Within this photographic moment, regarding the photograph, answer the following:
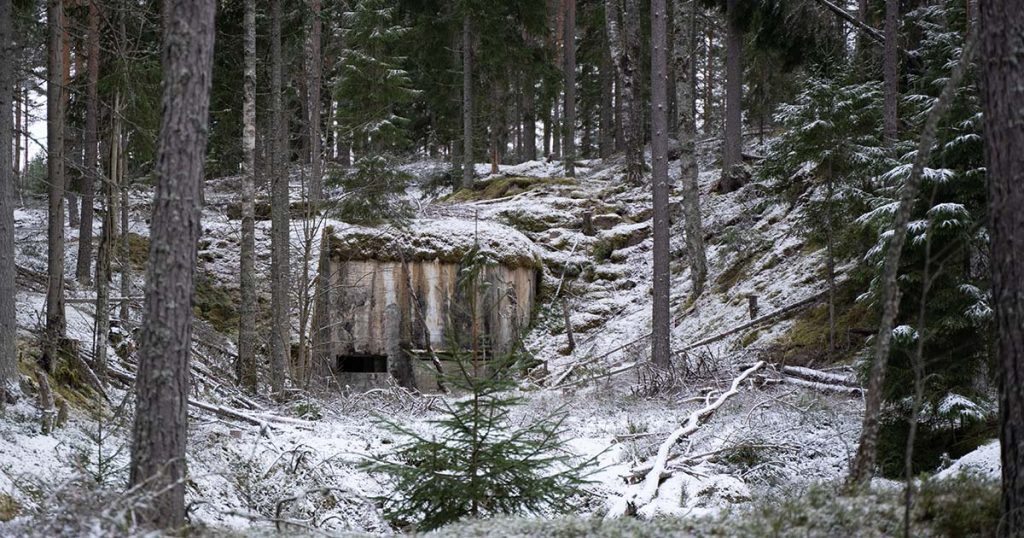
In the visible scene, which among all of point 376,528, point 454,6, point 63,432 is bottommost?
point 376,528

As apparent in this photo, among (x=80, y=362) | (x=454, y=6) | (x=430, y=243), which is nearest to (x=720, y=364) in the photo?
(x=430, y=243)

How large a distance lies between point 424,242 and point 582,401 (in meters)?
6.55

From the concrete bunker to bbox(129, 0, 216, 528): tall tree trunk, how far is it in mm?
10866

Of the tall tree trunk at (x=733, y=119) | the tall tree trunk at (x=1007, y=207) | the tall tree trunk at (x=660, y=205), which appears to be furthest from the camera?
the tall tree trunk at (x=733, y=119)

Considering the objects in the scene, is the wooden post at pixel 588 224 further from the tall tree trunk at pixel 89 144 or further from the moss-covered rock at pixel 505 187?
the tall tree trunk at pixel 89 144

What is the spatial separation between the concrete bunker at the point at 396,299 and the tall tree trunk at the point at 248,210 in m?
3.61

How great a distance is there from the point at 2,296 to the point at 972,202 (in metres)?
9.52

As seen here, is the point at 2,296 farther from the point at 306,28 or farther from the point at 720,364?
the point at 720,364

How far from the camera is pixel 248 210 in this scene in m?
11.2

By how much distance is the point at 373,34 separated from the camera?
19.4 metres

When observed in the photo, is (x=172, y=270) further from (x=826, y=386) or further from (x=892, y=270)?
(x=826, y=386)

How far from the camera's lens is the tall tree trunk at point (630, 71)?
21406 mm

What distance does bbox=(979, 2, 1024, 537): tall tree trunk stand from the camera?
4203 mm

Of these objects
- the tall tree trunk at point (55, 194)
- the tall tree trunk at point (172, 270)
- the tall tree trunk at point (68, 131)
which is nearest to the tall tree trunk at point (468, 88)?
the tall tree trunk at point (68, 131)
